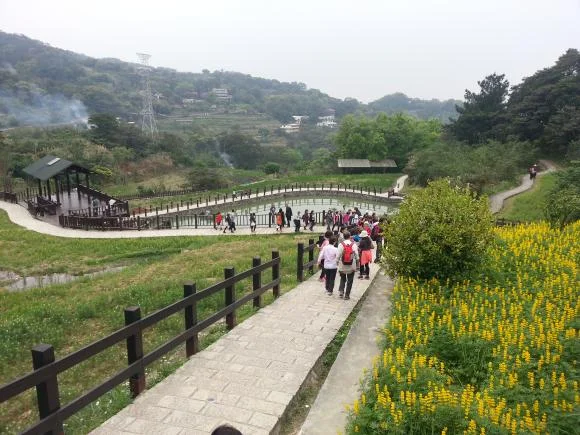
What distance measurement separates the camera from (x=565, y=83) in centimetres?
3925

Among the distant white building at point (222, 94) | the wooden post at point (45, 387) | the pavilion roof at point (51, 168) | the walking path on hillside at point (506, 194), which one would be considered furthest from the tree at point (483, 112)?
the distant white building at point (222, 94)

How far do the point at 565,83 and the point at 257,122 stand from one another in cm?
10537

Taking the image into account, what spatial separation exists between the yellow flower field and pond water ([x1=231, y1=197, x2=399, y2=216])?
28.4 metres

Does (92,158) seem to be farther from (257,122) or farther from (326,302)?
(257,122)

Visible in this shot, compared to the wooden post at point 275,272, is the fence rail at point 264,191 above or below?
below

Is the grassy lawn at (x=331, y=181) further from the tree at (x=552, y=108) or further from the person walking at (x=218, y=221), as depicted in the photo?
the person walking at (x=218, y=221)

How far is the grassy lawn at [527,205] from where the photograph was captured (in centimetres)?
2197

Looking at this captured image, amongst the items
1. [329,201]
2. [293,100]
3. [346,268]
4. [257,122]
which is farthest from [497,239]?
[293,100]

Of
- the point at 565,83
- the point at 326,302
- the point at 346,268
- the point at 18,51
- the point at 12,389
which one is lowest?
the point at 326,302

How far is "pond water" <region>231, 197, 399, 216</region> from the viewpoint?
120 ft

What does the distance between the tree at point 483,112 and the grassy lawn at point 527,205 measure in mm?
20911

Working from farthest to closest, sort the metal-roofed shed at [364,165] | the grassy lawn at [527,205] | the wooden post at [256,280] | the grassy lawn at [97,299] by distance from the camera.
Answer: the metal-roofed shed at [364,165]
the grassy lawn at [527,205]
the wooden post at [256,280]
the grassy lawn at [97,299]

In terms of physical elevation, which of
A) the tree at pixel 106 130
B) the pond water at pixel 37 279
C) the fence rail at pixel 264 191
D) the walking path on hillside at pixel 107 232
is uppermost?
the tree at pixel 106 130

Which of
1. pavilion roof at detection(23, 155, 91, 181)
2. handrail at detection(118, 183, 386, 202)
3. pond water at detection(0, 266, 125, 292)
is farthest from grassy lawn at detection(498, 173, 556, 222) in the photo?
pavilion roof at detection(23, 155, 91, 181)
